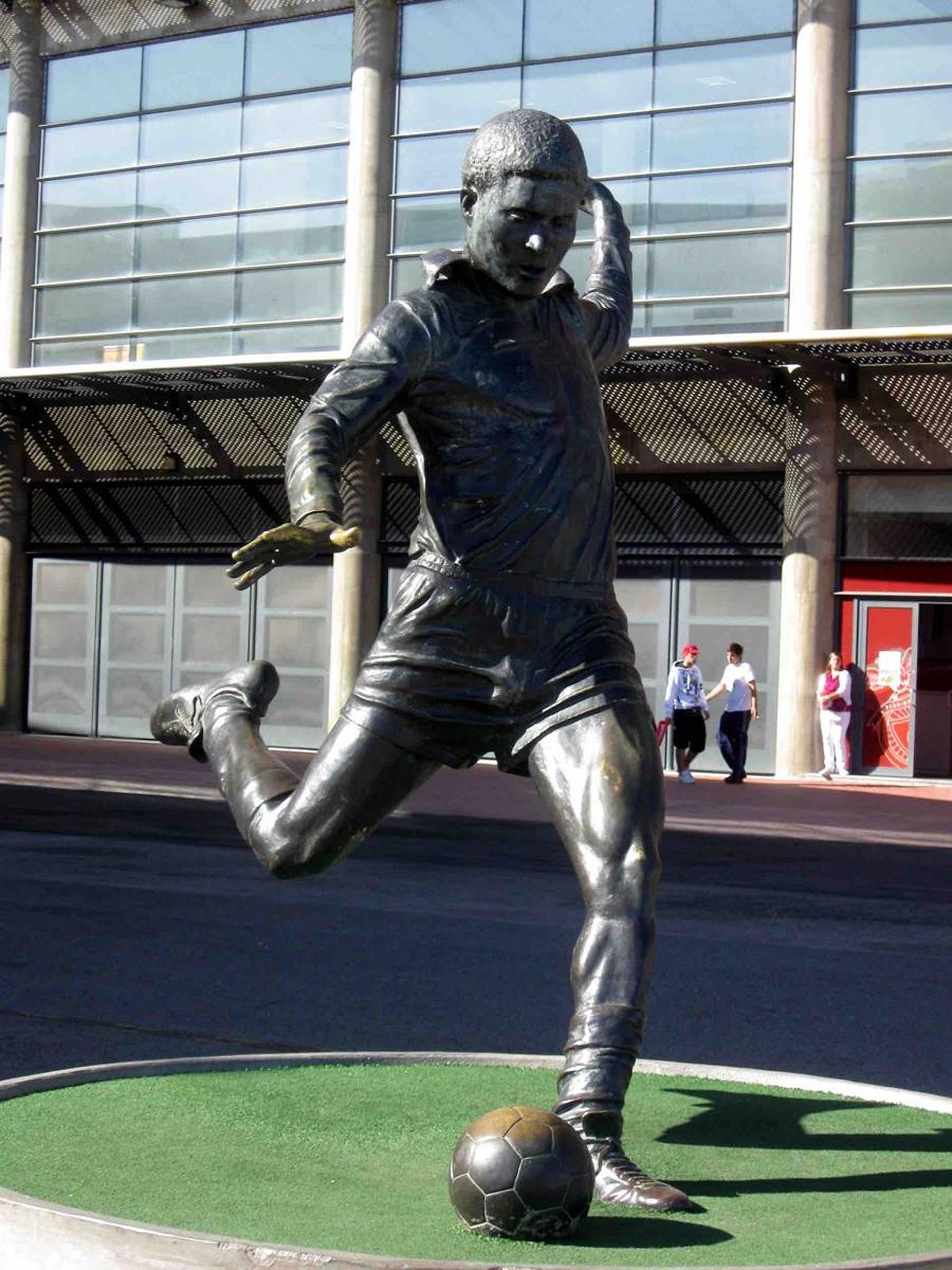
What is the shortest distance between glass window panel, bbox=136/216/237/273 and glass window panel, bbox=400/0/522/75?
3.65 metres

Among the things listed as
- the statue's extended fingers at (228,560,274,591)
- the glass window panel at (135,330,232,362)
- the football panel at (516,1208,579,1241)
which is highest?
the glass window panel at (135,330,232,362)

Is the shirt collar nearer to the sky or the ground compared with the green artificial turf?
nearer to the sky

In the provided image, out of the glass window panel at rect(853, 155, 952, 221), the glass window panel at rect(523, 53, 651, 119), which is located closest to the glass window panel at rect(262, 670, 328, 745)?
the glass window panel at rect(523, 53, 651, 119)

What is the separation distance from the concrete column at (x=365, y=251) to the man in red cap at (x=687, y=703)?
6060 mm

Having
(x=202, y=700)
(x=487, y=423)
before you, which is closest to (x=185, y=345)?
(x=202, y=700)

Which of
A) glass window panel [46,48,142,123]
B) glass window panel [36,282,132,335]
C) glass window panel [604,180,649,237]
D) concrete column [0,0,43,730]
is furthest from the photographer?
concrete column [0,0,43,730]

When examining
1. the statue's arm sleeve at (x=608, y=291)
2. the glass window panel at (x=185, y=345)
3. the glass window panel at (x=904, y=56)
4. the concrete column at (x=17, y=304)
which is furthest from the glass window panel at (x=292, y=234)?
the statue's arm sleeve at (x=608, y=291)

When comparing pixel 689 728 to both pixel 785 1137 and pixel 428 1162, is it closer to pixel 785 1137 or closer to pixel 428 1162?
pixel 785 1137

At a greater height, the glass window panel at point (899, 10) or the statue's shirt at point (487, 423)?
the glass window panel at point (899, 10)

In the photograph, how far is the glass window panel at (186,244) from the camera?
2852 cm

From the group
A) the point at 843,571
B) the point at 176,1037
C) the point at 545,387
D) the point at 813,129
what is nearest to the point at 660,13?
the point at 813,129

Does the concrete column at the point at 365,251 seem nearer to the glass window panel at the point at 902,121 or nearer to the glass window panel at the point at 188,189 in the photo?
the glass window panel at the point at 188,189

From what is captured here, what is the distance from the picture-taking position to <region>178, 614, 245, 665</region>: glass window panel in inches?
1153

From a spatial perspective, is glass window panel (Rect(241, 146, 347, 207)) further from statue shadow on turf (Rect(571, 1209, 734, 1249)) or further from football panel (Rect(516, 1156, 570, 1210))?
football panel (Rect(516, 1156, 570, 1210))
